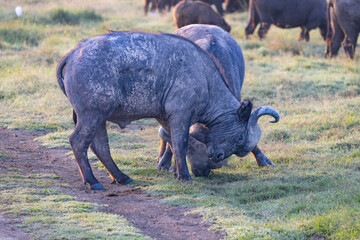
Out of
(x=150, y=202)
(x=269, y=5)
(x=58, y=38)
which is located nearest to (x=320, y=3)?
(x=269, y=5)

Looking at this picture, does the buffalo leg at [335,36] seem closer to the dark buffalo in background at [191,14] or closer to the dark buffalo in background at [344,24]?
the dark buffalo in background at [344,24]

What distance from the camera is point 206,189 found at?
6406 mm

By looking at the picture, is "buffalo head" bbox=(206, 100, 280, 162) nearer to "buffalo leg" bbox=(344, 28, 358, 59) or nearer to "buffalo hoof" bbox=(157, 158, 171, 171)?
"buffalo hoof" bbox=(157, 158, 171, 171)

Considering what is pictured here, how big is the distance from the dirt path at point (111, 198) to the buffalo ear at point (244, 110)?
1.47 meters

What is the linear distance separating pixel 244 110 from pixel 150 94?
1099mm

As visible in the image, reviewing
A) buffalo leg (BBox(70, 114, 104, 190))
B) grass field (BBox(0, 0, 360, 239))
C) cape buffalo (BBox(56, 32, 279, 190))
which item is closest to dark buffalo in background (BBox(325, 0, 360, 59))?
grass field (BBox(0, 0, 360, 239))

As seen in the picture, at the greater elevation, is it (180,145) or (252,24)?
(180,145)

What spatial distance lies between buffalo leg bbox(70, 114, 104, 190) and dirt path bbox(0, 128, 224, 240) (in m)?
0.12

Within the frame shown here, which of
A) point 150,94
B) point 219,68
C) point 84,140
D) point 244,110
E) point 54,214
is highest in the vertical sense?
point 219,68

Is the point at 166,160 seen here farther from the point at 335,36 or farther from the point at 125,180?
the point at 335,36

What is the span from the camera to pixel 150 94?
21.4 ft

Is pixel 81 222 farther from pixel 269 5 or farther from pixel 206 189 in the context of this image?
pixel 269 5

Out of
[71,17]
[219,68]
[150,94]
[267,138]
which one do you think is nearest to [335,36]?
[267,138]

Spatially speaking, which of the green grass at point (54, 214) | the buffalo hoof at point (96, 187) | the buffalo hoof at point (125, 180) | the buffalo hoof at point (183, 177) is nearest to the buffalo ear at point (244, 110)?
the buffalo hoof at point (183, 177)
